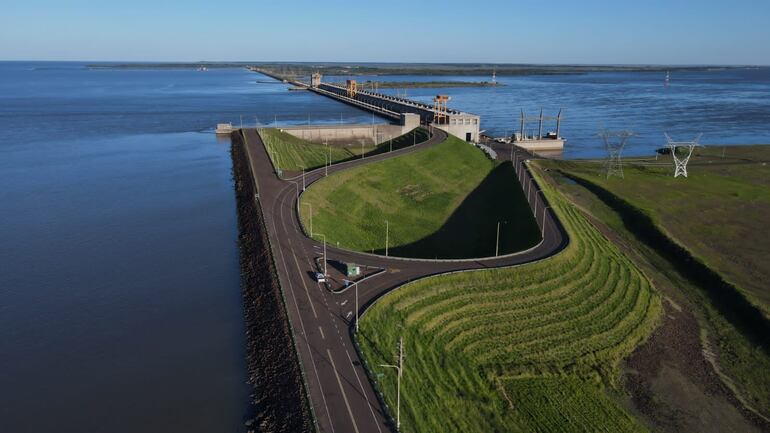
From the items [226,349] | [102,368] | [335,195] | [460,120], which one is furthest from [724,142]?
[102,368]

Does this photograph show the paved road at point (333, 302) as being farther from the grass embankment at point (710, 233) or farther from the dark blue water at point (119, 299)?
the grass embankment at point (710, 233)

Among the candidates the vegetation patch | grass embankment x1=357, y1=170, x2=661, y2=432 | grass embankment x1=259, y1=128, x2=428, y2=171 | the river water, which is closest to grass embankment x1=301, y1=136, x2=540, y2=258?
A: grass embankment x1=357, y1=170, x2=661, y2=432

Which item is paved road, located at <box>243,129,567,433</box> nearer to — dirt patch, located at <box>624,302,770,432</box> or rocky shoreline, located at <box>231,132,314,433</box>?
rocky shoreline, located at <box>231,132,314,433</box>

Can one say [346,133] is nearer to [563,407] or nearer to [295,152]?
[295,152]

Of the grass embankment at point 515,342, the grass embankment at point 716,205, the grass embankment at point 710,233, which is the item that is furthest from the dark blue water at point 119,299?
the grass embankment at point 716,205

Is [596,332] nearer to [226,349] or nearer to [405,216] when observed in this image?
[226,349]
